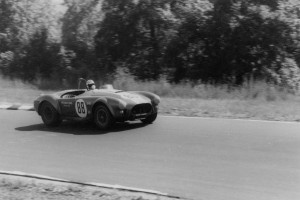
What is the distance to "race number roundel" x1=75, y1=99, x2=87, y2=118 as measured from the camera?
1104 cm

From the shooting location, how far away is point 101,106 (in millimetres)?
10797

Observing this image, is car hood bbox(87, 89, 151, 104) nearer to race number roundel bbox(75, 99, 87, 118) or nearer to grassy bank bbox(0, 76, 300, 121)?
race number roundel bbox(75, 99, 87, 118)

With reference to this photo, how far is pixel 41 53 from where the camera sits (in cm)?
2928

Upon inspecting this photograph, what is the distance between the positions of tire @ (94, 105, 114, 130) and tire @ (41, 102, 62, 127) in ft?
4.11

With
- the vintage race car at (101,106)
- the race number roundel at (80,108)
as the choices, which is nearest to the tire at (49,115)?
the vintage race car at (101,106)

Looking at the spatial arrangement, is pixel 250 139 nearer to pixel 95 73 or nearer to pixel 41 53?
pixel 95 73

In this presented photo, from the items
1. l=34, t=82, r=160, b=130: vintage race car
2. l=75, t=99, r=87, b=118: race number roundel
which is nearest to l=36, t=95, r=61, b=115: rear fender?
l=34, t=82, r=160, b=130: vintage race car

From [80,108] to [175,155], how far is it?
12.2 feet

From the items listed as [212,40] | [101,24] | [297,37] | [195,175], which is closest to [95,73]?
[101,24]

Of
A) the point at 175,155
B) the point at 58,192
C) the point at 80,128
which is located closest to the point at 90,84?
the point at 80,128

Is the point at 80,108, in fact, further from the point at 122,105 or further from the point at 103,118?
the point at 122,105

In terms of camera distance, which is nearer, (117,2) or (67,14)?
(117,2)

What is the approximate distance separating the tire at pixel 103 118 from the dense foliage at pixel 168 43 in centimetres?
1213

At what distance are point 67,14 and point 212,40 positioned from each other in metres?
9.81
